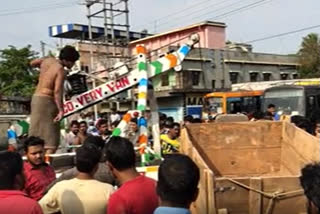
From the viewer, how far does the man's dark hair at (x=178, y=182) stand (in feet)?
8.62

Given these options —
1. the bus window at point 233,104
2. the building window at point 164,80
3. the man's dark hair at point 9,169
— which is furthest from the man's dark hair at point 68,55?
the building window at point 164,80

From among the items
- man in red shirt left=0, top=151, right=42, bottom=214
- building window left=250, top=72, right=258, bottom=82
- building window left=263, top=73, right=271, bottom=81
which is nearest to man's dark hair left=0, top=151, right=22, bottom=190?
man in red shirt left=0, top=151, right=42, bottom=214

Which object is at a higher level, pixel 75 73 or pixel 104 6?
pixel 104 6

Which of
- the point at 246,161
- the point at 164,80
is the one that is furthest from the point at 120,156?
the point at 164,80

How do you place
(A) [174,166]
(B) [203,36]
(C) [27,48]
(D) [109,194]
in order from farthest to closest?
(B) [203,36] < (C) [27,48] < (D) [109,194] < (A) [174,166]

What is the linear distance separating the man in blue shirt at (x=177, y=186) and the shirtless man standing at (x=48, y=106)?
339 centimetres

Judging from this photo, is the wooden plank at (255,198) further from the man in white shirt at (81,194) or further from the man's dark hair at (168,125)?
the man's dark hair at (168,125)

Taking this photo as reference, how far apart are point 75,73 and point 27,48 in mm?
32484

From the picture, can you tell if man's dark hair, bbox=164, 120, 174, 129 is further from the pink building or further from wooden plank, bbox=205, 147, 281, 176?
the pink building

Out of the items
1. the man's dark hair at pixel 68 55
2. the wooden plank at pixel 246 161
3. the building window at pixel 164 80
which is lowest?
the wooden plank at pixel 246 161

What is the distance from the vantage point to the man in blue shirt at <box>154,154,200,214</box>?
2.62 m

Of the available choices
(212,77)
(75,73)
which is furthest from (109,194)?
(212,77)

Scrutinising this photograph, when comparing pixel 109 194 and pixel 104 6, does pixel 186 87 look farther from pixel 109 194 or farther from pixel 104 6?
pixel 109 194

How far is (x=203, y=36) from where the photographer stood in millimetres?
42344
